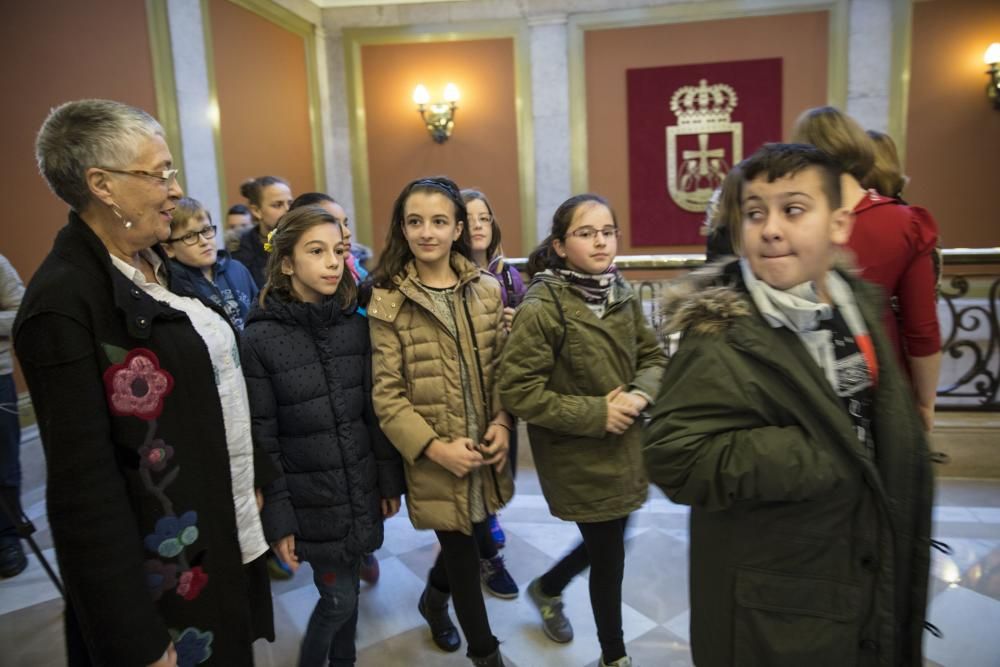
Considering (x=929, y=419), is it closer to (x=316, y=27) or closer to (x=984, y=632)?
(x=984, y=632)

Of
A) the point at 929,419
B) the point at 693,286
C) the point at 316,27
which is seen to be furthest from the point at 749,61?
the point at 693,286

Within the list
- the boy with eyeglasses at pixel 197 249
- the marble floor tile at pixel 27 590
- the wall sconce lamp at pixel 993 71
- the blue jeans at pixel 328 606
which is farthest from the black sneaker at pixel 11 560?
the wall sconce lamp at pixel 993 71

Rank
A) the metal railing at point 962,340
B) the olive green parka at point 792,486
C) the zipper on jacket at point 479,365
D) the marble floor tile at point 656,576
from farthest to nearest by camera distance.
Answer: the metal railing at point 962,340 < the marble floor tile at point 656,576 < the zipper on jacket at point 479,365 < the olive green parka at point 792,486

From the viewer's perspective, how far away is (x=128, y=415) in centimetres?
118

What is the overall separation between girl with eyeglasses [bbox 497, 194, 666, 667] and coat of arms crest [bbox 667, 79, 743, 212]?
548cm

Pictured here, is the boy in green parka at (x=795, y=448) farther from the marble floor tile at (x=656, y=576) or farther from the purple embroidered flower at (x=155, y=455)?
the marble floor tile at (x=656, y=576)

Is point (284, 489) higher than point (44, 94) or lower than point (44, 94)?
lower

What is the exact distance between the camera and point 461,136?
7352 millimetres

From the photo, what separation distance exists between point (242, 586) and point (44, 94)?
395 cm

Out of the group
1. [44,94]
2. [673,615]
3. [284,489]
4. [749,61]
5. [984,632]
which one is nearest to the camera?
[284,489]

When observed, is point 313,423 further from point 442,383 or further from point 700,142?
point 700,142

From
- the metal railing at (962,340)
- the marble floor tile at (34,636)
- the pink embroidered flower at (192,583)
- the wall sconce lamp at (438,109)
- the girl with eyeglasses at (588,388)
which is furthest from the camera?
the wall sconce lamp at (438,109)

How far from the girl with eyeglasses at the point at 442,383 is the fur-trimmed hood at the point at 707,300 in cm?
80

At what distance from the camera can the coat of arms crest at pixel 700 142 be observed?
22.6 feet
